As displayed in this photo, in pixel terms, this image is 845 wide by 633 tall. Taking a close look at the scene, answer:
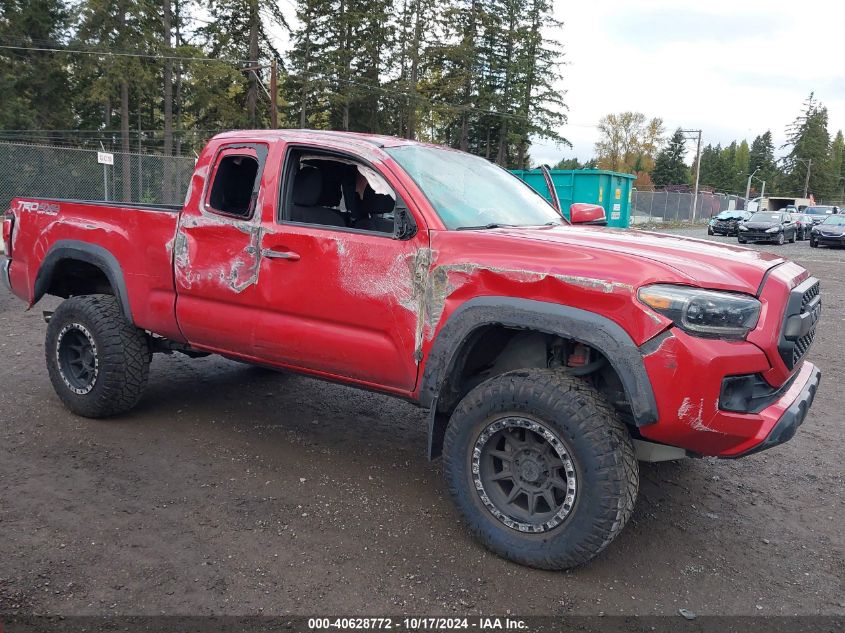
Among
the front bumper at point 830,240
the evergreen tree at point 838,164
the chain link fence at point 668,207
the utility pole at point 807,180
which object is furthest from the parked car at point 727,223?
the evergreen tree at point 838,164

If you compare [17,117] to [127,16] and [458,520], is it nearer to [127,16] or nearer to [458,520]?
[127,16]

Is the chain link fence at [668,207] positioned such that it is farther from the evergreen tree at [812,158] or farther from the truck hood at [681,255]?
the evergreen tree at [812,158]

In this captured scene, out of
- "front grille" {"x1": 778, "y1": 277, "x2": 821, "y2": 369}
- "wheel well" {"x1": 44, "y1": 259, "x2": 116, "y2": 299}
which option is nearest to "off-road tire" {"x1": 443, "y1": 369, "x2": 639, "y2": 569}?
"front grille" {"x1": 778, "y1": 277, "x2": 821, "y2": 369}

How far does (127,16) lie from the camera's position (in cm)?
3092

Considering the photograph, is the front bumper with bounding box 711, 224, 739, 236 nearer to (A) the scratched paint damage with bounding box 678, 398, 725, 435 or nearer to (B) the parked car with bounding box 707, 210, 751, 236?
(B) the parked car with bounding box 707, 210, 751, 236

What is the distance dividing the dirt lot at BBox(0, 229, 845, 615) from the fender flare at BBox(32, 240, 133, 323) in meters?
0.89

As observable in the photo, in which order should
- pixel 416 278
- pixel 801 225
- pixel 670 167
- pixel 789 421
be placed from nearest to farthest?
1. pixel 789 421
2. pixel 416 278
3. pixel 801 225
4. pixel 670 167

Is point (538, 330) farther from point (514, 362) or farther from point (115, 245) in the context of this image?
point (115, 245)

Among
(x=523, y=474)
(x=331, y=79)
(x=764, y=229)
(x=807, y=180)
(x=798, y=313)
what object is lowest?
(x=523, y=474)

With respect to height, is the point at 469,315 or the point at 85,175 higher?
the point at 85,175

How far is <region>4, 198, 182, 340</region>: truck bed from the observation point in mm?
4453

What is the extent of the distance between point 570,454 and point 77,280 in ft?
13.8

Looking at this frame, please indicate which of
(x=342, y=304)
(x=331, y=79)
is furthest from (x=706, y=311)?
(x=331, y=79)

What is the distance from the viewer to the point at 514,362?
140 inches
